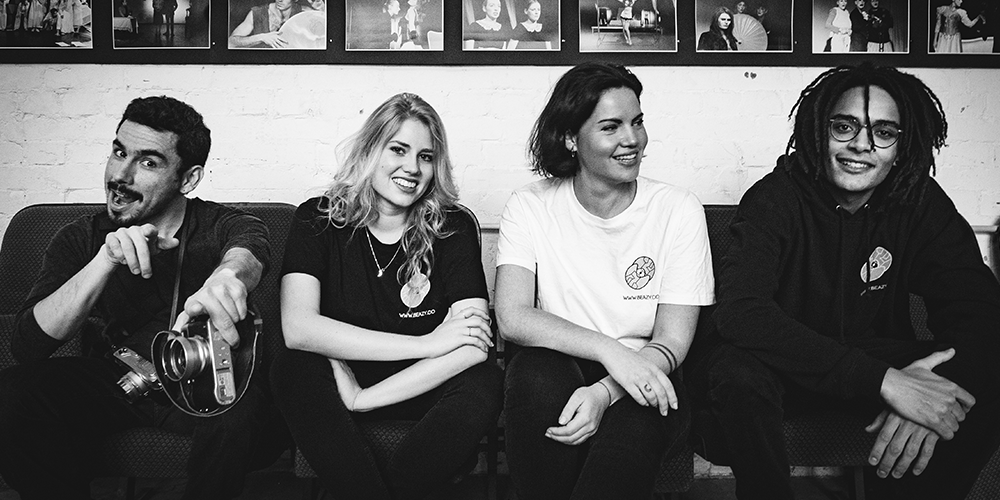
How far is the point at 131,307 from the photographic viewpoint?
200cm

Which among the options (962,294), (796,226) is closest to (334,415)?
(796,226)

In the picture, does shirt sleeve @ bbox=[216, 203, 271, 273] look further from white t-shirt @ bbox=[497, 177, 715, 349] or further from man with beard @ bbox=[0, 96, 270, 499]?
white t-shirt @ bbox=[497, 177, 715, 349]

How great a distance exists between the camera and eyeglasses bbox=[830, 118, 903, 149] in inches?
77.7

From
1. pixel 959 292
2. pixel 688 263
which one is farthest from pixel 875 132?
pixel 688 263

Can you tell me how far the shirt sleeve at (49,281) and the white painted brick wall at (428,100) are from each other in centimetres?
76

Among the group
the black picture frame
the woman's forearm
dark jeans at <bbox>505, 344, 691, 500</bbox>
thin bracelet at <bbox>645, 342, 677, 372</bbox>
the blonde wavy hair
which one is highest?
the black picture frame

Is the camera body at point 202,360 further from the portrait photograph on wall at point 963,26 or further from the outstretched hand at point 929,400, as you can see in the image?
the portrait photograph on wall at point 963,26

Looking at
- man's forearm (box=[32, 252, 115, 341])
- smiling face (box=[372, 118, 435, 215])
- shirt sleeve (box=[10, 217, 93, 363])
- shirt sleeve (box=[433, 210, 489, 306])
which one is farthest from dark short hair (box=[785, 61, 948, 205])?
shirt sleeve (box=[10, 217, 93, 363])

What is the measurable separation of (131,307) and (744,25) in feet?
7.30

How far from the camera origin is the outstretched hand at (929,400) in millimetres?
1650

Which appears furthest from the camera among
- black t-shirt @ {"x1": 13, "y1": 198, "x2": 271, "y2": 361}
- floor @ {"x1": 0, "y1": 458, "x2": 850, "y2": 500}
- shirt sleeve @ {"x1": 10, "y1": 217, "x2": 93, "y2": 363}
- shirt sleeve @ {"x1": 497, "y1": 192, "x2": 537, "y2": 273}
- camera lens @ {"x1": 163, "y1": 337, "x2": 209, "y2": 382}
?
floor @ {"x1": 0, "y1": 458, "x2": 850, "y2": 500}

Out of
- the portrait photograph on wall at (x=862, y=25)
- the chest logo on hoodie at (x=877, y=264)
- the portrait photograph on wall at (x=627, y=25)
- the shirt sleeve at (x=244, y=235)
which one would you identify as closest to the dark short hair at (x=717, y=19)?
the portrait photograph on wall at (x=627, y=25)

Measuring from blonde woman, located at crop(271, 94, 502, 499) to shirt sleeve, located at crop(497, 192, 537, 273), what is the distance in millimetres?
83

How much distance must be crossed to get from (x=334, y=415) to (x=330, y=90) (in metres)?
1.38
